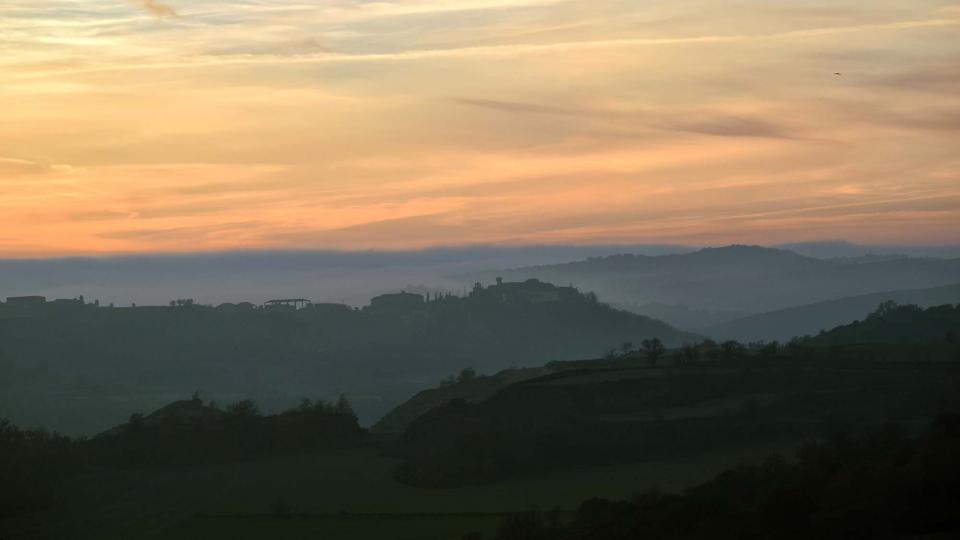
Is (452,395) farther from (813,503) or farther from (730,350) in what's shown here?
(813,503)

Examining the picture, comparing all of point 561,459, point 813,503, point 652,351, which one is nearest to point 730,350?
point 652,351

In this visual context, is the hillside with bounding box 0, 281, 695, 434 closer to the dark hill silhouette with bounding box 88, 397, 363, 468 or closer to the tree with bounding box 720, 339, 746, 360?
the tree with bounding box 720, 339, 746, 360

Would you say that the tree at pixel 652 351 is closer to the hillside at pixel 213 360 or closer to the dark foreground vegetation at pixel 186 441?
the dark foreground vegetation at pixel 186 441

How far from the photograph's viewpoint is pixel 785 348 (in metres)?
85.3

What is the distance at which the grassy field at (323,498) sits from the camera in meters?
50.2

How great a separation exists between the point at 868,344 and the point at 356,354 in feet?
374

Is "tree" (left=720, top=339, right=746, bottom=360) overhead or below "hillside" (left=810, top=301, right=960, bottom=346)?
below

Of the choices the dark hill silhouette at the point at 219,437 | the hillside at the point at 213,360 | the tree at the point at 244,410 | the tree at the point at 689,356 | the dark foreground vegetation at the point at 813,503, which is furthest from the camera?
the hillside at the point at 213,360

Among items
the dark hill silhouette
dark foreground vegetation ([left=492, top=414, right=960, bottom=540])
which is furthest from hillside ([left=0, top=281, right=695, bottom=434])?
dark foreground vegetation ([left=492, top=414, right=960, bottom=540])

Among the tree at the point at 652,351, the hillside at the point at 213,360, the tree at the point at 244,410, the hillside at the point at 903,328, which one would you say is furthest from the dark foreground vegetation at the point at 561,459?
the hillside at the point at 213,360

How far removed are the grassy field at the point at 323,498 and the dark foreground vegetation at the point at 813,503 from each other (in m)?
5.53

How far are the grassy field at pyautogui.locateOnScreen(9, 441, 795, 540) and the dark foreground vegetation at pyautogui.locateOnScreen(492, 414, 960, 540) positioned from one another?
218 inches

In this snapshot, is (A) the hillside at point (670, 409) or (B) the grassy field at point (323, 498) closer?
(B) the grassy field at point (323, 498)

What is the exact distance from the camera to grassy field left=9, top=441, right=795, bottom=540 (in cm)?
5016
